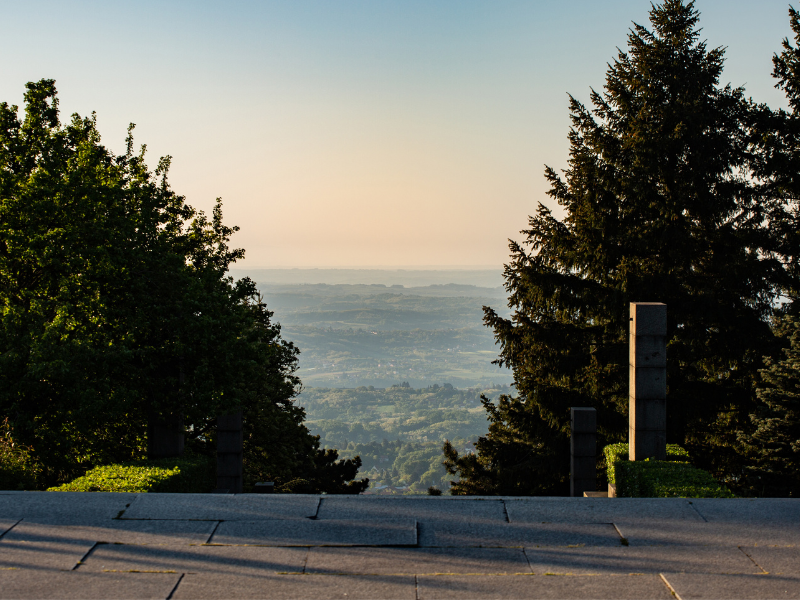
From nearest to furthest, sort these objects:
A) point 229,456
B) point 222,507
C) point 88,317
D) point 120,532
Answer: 1. point 120,532
2. point 222,507
3. point 229,456
4. point 88,317

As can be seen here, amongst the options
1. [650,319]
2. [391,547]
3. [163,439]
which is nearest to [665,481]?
[650,319]

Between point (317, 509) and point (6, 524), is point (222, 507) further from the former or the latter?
point (6, 524)

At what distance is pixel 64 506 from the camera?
6.78 meters

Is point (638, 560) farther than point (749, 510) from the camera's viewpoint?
No

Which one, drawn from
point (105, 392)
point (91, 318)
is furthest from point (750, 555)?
point (91, 318)

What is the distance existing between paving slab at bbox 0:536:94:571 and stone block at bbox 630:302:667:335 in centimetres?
875

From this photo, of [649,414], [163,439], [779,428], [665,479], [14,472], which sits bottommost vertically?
[779,428]

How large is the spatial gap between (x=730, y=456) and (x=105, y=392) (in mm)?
20184

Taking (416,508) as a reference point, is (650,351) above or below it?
above

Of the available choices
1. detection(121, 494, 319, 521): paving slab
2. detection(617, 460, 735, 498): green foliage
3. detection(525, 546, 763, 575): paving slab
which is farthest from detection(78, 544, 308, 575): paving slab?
detection(617, 460, 735, 498): green foliage

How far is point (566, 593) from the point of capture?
5.00 metres

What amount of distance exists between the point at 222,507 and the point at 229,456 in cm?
511

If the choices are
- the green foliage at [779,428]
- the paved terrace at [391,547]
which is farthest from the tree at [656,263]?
the paved terrace at [391,547]

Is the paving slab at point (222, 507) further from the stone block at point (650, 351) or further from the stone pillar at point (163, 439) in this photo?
the stone pillar at point (163, 439)
